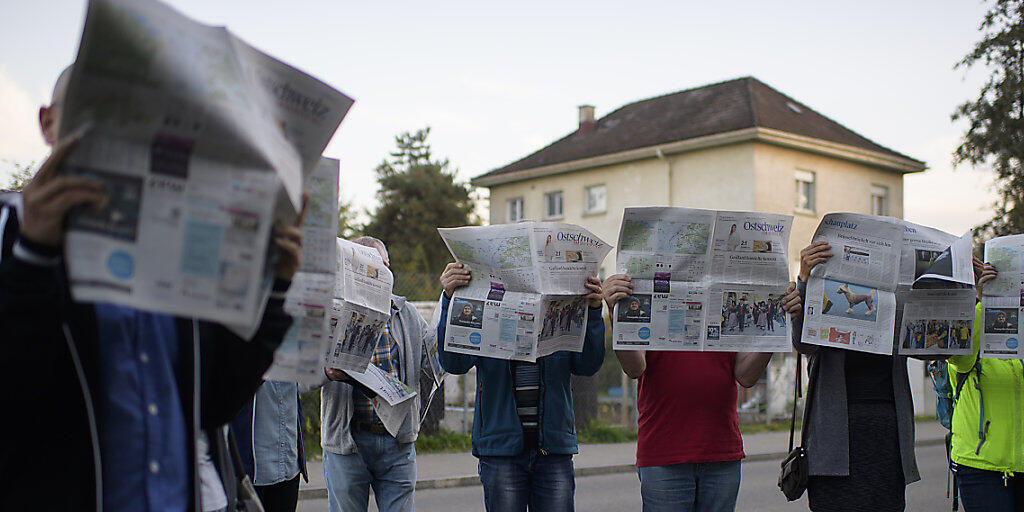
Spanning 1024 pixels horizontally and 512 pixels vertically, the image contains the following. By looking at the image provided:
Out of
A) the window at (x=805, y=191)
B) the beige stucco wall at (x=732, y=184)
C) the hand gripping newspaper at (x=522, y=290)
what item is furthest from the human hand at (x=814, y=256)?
the window at (x=805, y=191)

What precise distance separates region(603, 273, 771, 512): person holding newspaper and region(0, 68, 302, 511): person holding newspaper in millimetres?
2382

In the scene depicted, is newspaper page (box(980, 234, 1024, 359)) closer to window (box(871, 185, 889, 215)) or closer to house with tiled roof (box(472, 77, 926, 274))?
house with tiled roof (box(472, 77, 926, 274))

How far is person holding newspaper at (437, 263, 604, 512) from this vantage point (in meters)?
4.25

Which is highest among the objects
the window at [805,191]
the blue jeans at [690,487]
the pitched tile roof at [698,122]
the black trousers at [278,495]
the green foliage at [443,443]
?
the pitched tile roof at [698,122]

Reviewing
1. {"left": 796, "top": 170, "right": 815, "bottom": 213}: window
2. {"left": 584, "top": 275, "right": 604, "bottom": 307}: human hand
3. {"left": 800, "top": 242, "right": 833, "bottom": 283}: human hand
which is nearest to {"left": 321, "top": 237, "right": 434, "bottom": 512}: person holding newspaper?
{"left": 584, "top": 275, "right": 604, "bottom": 307}: human hand

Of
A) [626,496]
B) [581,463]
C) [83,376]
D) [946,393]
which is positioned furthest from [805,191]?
[83,376]

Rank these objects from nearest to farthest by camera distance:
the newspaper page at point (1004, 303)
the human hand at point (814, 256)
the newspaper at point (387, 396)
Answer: the human hand at point (814, 256) → the newspaper page at point (1004, 303) → the newspaper at point (387, 396)

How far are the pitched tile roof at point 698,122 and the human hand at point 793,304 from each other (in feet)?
73.6

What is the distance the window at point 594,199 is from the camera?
98.3 feet

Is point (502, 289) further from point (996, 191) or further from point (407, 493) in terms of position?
point (996, 191)

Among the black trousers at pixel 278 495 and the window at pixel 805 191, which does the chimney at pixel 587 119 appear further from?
the black trousers at pixel 278 495

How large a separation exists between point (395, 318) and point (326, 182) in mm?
2512

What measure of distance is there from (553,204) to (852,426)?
91.1ft

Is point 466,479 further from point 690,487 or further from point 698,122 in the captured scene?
point 698,122
